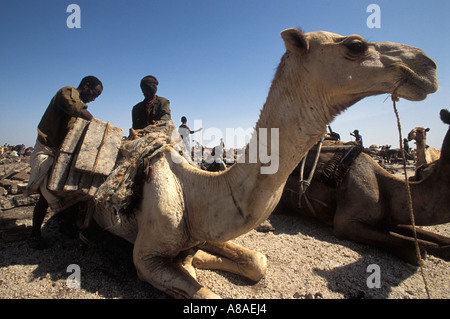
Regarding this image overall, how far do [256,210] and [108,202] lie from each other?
1640 mm

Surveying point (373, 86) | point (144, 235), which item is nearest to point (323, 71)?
point (373, 86)

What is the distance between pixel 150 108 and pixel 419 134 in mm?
7362

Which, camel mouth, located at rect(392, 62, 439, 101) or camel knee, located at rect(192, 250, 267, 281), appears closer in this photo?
camel mouth, located at rect(392, 62, 439, 101)

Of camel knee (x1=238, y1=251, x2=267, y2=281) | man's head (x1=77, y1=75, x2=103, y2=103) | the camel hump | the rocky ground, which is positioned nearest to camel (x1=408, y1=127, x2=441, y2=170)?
the camel hump

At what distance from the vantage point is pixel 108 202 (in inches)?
100

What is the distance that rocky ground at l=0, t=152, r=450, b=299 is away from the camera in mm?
2619

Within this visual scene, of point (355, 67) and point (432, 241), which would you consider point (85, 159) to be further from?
point (432, 241)

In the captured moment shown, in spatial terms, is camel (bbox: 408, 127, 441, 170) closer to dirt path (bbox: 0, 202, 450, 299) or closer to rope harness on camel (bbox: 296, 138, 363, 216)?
rope harness on camel (bbox: 296, 138, 363, 216)

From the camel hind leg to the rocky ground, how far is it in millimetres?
94

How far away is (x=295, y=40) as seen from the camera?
1.75m

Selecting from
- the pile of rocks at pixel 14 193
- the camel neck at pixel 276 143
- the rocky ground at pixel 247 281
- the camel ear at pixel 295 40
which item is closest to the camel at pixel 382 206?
the rocky ground at pixel 247 281

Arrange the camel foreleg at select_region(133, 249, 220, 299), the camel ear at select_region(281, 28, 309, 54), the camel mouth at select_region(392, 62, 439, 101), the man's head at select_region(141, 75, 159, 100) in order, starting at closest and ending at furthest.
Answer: the camel mouth at select_region(392, 62, 439, 101)
the camel ear at select_region(281, 28, 309, 54)
the camel foreleg at select_region(133, 249, 220, 299)
the man's head at select_region(141, 75, 159, 100)

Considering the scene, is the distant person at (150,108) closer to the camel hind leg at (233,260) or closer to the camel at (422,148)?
the camel hind leg at (233,260)

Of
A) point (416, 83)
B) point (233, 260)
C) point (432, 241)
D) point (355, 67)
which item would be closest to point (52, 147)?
point (233, 260)
